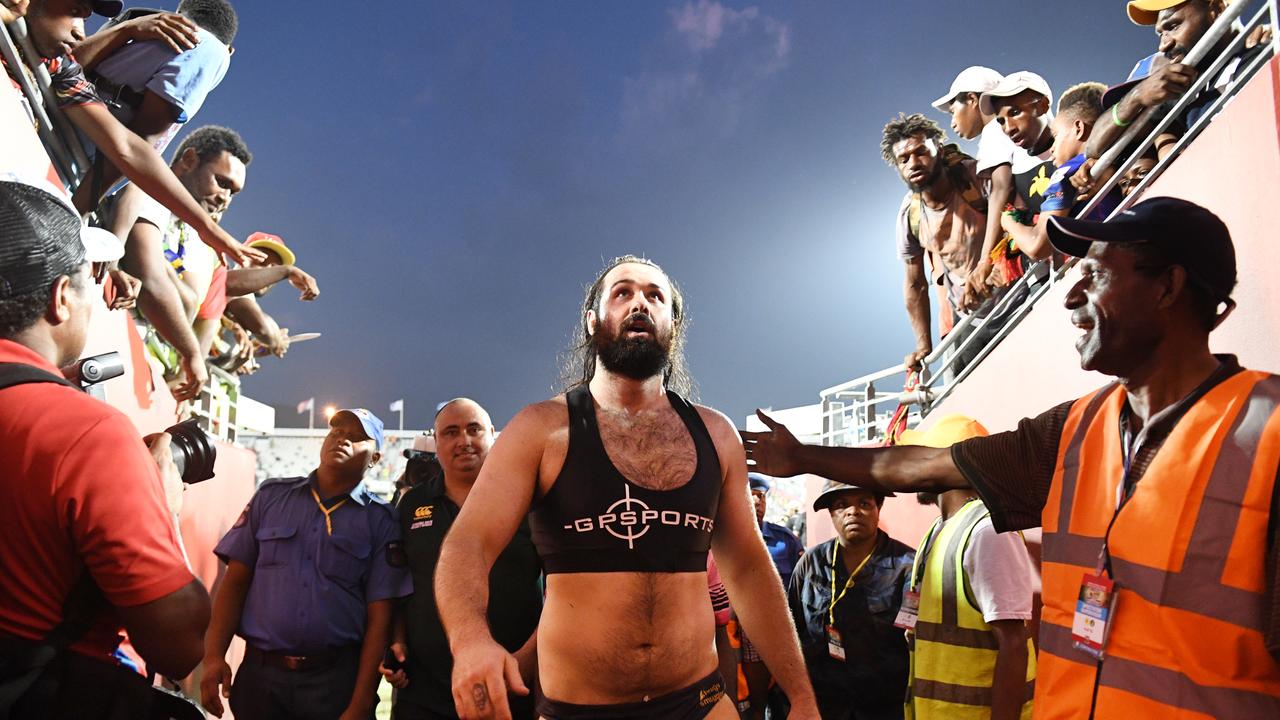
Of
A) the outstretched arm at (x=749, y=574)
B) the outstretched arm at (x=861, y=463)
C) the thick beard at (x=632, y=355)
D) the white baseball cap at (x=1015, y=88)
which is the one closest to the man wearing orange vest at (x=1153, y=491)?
the outstretched arm at (x=861, y=463)

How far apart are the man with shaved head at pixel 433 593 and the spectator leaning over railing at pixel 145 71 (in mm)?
2349

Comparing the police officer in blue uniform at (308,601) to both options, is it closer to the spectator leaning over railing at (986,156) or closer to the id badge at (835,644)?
the id badge at (835,644)

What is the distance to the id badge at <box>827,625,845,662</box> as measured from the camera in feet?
15.1

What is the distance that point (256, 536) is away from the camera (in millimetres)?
4512

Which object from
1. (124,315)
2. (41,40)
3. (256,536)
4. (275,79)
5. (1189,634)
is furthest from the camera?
(275,79)

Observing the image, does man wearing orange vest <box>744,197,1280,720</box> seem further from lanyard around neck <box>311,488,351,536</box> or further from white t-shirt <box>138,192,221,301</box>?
white t-shirt <box>138,192,221,301</box>

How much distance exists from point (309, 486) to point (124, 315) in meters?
1.68

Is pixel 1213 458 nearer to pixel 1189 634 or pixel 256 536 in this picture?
pixel 1189 634

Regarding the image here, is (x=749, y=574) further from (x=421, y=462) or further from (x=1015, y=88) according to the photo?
(x=1015, y=88)

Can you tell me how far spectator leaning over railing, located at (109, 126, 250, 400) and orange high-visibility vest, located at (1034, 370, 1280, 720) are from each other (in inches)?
190

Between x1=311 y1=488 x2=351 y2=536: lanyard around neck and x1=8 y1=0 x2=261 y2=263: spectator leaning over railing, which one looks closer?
x1=8 y1=0 x2=261 y2=263: spectator leaning over railing

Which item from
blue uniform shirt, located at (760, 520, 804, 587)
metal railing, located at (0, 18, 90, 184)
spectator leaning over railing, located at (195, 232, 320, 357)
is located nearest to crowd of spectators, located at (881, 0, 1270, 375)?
blue uniform shirt, located at (760, 520, 804, 587)

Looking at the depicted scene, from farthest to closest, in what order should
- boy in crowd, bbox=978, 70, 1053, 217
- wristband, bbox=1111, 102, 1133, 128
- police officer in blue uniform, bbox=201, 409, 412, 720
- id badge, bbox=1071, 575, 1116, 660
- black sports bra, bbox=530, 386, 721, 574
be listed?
1. boy in crowd, bbox=978, 70, 1053, 217
2. wristband, bbox=1111, 102, 1133, 128
3. police officer in blue uniform, bbox=201, 409, 412, 720
4. black sports bra, bbox=530, 386, 721, 574
5. id badge, bbox=1071, 575, 1116, 660

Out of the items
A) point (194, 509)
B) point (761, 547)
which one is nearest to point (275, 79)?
point (194, 509)
